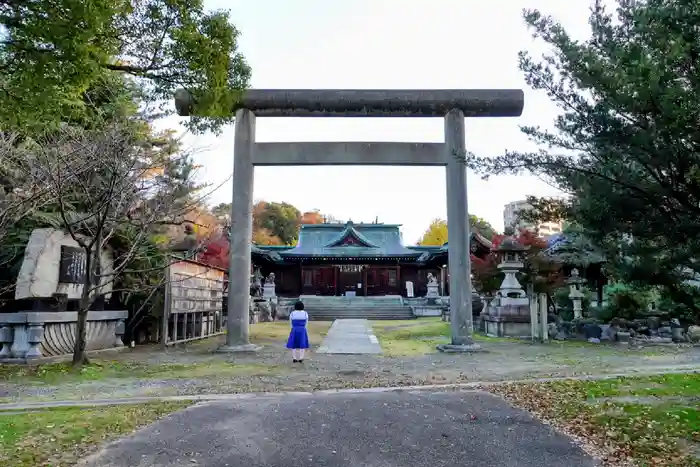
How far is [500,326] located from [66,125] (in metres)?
13.7

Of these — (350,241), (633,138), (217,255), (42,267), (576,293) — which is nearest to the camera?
(633,138)

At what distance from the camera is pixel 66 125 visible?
10180mm

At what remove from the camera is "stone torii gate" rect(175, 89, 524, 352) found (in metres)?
12.0

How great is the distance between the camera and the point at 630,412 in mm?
5617

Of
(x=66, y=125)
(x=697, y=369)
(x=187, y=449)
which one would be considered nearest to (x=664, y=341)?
(x=697, y=369)

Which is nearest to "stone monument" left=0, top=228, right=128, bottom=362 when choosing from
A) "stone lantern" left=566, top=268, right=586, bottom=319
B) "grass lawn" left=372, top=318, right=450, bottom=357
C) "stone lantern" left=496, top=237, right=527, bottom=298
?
"grass lawn" left=372, top=318, right=450, bottom=357

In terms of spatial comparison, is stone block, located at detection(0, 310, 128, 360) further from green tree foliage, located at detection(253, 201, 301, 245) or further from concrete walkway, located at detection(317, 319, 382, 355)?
green tree foliage, located at detection(253, 201, 301, 245)

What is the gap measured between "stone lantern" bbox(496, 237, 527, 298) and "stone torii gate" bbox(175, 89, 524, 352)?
471 cm

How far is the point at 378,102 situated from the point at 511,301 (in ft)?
27.6

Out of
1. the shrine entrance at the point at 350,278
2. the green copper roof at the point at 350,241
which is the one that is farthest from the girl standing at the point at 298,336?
the shrine entrance at the point at 350,278

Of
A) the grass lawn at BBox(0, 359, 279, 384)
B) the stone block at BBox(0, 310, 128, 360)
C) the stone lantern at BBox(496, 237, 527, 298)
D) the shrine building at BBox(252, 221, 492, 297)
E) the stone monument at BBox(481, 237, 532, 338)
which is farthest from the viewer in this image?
the shrine building at BBox(252, 221, 492, 297)

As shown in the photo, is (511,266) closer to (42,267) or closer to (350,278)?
(42,267)

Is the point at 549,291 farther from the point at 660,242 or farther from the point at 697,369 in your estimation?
the point at 660,242

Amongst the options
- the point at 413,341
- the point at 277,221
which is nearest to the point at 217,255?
the point at 413,341
